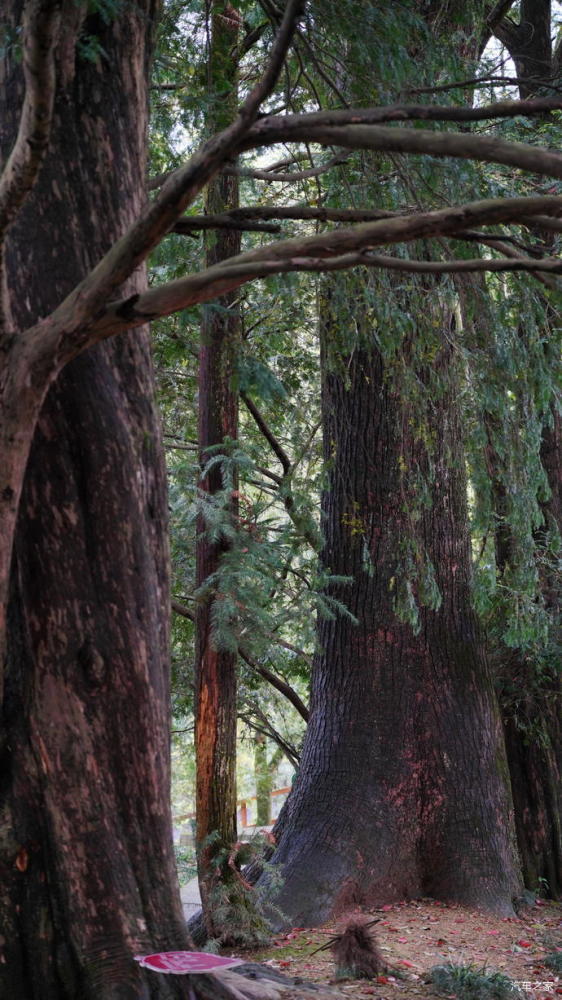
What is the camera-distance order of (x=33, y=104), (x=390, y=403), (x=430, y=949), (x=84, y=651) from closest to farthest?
(x=33, y=104) < (x=84, y=651) < (x=430, y=949) < (x=390, y=403)

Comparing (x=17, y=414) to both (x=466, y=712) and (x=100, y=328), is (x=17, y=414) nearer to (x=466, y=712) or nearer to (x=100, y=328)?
(x=100, y=328)

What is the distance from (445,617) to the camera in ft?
27.3

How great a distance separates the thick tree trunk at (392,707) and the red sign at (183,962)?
3.51 meters

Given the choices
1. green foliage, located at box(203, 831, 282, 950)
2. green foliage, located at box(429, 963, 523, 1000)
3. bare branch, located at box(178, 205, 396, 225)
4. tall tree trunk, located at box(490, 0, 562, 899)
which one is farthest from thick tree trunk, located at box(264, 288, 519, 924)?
bare branch, located at box(178, 205, 396, 225)

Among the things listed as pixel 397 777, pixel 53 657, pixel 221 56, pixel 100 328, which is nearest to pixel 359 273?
pixel 221 56

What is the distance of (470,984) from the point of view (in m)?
5.07

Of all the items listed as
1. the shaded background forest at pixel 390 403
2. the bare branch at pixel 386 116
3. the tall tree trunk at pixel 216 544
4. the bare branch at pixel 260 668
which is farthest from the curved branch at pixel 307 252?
the bare branch at pixel 260 668

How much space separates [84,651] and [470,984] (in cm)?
294

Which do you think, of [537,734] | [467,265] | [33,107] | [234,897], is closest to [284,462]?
[537,734]

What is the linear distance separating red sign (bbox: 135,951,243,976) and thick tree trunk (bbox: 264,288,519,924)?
11.5 feet

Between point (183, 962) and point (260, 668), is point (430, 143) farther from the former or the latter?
point (260, 668)

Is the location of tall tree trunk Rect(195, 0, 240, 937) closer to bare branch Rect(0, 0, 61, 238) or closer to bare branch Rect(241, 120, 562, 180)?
bare branch Rect(241, 120, 562, 180)

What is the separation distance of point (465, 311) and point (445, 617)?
287 cm

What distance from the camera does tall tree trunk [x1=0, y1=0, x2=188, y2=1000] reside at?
12.4 ft
